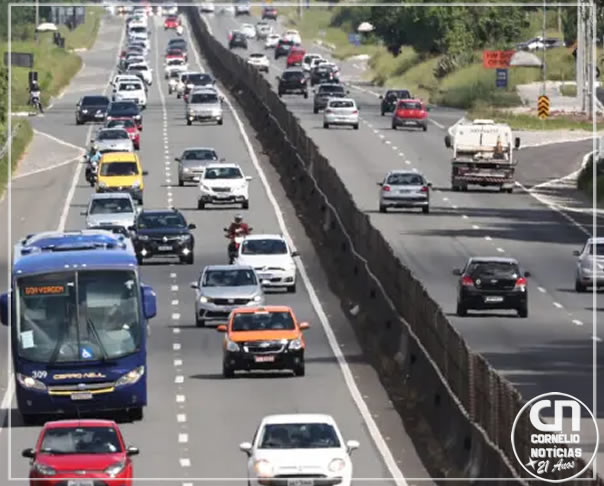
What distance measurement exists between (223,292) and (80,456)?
21779mm

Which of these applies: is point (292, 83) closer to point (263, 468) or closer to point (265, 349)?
point (265, 349)

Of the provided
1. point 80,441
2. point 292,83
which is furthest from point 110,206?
point 292,83

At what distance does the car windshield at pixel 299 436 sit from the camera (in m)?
29.4

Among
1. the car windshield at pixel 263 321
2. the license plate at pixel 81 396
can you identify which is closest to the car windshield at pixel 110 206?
the car windshield at pixel 263 321

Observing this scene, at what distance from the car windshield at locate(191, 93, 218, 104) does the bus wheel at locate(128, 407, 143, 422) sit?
7408 centimetres

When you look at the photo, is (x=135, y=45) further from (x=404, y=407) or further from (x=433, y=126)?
(x=404, y=407)

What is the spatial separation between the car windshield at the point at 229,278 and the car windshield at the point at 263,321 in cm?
725

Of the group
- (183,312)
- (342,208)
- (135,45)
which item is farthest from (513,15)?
(183,312)

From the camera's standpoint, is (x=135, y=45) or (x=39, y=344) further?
(x=135, y=45)

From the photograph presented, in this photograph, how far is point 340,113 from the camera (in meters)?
110

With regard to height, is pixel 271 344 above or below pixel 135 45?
above

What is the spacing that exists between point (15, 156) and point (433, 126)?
2677 centimetres

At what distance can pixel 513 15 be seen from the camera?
164625 millimetres

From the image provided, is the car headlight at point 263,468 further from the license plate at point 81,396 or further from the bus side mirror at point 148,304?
the bus side mirror at point 148,304
